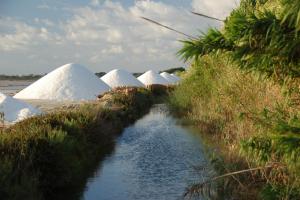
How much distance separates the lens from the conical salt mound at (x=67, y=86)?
94.2 ft

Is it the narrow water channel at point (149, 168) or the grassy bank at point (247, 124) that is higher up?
the grassy bank at point (247, 124)

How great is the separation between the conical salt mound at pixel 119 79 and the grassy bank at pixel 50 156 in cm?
3192

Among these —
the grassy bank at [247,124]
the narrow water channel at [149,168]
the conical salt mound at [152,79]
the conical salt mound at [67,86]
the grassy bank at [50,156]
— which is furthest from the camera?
the conical salt mound at [152,79]

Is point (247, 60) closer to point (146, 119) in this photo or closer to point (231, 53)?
point (231, 53)

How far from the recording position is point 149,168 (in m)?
10.4

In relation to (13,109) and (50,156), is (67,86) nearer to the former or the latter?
(13,109)

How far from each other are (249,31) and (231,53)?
0.34 metres

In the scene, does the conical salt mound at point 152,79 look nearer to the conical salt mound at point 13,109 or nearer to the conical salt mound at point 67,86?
the conical salt mound at point 67,86

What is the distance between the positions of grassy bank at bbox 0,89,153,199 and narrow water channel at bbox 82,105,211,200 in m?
0.41

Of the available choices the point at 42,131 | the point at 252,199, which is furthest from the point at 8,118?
the point at 252,199

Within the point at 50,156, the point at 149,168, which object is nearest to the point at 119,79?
the point at 149,168

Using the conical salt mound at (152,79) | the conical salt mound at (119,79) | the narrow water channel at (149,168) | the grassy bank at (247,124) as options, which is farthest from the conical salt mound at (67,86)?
the conical salt mound at (152,79)

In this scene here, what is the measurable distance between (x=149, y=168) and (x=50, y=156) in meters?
3.08

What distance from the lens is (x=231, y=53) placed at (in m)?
3.07
